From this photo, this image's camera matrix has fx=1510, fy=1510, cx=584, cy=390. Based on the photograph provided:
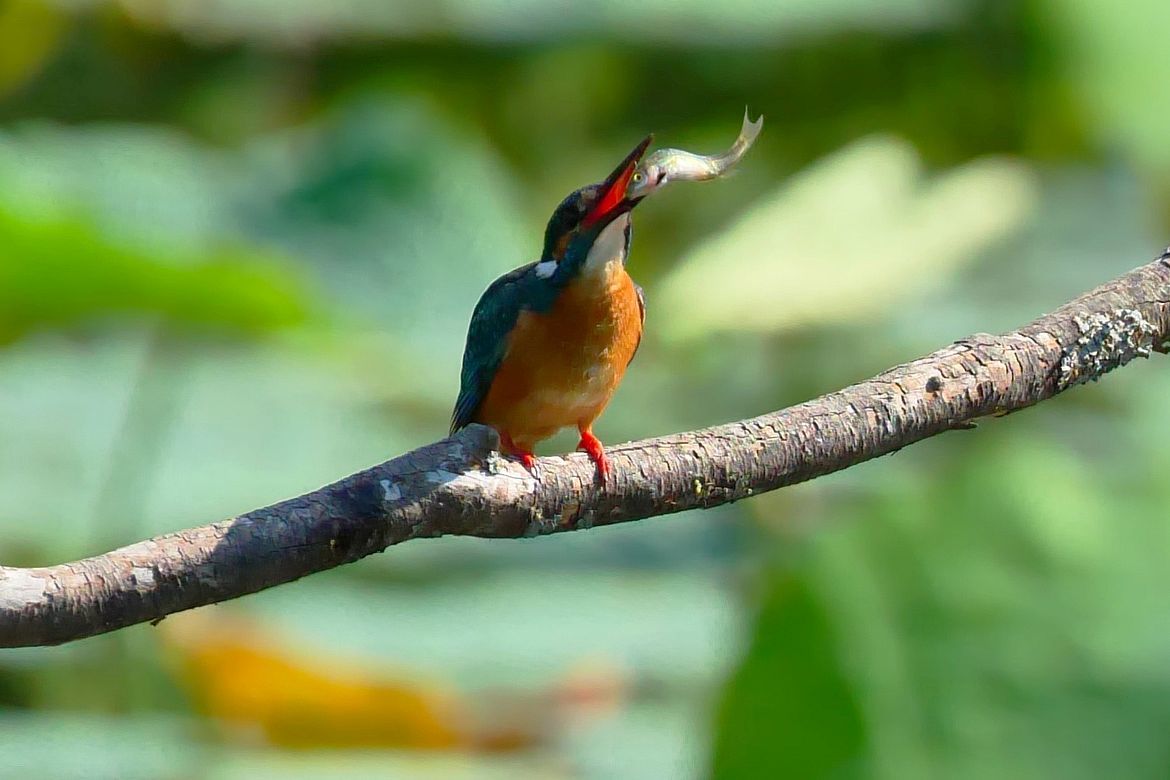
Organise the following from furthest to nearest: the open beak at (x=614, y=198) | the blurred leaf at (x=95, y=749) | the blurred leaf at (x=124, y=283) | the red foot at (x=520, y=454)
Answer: the blurred leaf at (x=95, y=749), the blurred leaf at (x=124, y=283), the open beak at (x=614, y=198), the red foot at (x=520, y=454)

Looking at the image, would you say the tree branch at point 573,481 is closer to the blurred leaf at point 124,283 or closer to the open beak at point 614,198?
the open beak at point 614,198

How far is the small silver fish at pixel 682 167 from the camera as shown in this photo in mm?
1927

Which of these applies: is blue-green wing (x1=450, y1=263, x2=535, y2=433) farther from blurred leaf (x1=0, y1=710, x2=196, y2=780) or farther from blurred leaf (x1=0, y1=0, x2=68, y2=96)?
blurred leaf (x1=0, y1=0, x2=68, y2=96)

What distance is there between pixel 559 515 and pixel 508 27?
13.4 feet

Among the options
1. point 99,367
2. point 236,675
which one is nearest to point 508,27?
point 99,367

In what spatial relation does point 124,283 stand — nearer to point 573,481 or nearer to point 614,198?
point 614,198

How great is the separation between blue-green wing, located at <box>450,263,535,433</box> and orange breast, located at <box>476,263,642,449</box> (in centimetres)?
3

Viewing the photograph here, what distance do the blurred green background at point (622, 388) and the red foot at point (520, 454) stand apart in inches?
17.0

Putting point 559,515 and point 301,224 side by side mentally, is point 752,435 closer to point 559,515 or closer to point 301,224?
point 559,515

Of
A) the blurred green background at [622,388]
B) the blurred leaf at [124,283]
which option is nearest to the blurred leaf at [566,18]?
the blurred green background at [622,388]

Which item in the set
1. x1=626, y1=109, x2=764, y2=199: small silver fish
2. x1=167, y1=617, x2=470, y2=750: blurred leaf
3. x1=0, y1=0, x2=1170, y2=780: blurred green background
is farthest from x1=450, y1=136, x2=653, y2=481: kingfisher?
x1=167, y1=617, x2=470, y2=750: blurred leaf

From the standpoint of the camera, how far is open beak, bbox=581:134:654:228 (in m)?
2.04

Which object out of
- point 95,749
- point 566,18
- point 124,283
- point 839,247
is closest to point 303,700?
point 95,749

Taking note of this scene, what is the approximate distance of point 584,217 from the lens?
225 cm
